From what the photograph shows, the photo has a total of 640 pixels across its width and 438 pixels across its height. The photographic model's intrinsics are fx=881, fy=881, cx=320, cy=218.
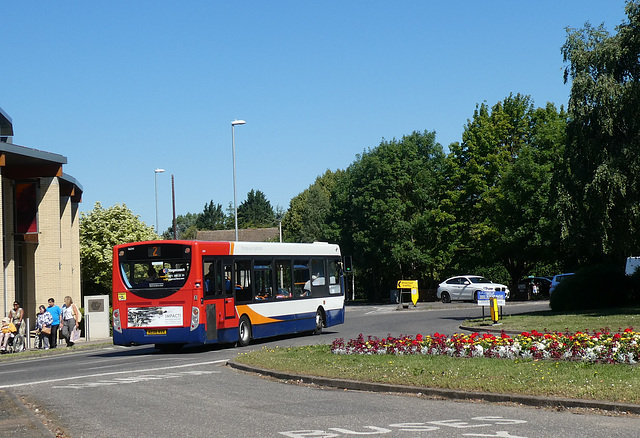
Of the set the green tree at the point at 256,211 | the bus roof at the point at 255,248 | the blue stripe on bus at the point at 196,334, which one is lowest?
the blue stripe on bus at the point at 196,334

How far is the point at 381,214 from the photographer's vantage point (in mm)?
66062

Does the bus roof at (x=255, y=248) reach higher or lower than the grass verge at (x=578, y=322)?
higher

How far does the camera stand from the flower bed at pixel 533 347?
45.3 ft

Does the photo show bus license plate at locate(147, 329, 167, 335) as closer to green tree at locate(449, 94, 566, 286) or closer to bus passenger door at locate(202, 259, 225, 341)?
bus passenger door at locate(202, 259, 225, 341)

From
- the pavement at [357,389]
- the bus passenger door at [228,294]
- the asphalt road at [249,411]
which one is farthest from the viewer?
the bus passenger door at [228,294]

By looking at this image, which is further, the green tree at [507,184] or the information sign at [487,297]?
the green tree at [507,184]

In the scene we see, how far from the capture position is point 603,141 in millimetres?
31797

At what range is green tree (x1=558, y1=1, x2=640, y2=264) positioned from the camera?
101 feet

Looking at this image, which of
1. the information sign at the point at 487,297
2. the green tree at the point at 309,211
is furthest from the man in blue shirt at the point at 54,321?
the green tree at the point at 309,211

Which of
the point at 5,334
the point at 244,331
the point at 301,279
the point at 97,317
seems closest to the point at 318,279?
the point at 301,279

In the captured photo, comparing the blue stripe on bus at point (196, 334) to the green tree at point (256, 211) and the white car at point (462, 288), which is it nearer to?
the white car at point (462, 288)

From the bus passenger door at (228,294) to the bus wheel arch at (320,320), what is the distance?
499 cm

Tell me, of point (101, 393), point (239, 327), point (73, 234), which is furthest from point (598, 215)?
point (73, 234)

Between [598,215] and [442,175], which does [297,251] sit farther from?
[442,175]
